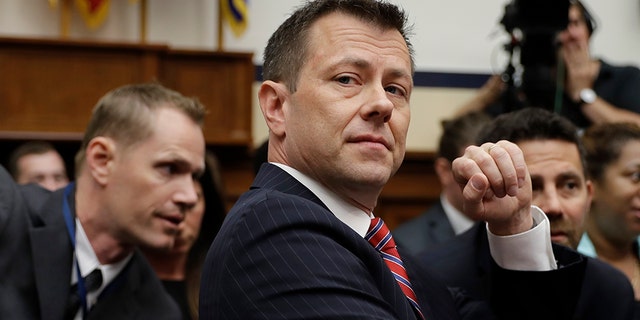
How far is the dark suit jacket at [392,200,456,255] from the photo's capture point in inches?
168

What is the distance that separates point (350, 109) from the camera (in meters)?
1.85

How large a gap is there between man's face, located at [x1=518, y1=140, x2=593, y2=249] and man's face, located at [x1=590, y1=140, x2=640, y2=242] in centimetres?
84

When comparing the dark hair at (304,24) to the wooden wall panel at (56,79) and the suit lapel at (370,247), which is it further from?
the wooden wall panel at (56,79)

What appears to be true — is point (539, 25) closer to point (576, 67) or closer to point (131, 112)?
point (576, 67)

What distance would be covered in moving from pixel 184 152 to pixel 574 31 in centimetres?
262

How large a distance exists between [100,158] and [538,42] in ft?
6.98

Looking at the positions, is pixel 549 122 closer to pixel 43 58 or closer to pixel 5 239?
pixel 5 239

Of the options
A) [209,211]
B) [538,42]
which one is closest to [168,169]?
[209,211]

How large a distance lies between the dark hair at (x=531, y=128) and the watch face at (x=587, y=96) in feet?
6.79

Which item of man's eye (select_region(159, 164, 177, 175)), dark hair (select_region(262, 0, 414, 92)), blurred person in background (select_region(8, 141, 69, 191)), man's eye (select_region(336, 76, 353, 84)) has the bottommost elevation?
blurred person in background (select_region(8, 141, 69, 191))

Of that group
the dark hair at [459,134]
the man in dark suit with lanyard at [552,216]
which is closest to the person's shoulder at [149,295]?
the man in dark suit with lanyard at [552,216]

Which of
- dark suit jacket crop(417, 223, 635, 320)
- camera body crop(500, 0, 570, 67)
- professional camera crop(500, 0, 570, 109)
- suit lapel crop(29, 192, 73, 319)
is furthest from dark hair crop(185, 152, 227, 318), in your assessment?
dark suit jacket crop(417, 223, 635, 320)

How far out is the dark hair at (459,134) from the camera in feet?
14.3

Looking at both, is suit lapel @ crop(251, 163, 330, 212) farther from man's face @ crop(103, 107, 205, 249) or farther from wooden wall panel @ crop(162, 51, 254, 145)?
wooden wall panel @ crop(162, 51, 254, 145)
